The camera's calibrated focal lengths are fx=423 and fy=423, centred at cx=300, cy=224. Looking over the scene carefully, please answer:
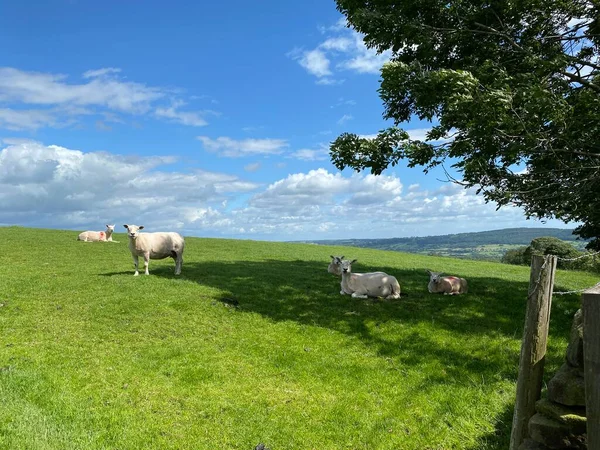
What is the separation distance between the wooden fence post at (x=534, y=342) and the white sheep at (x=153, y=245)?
64.9ft

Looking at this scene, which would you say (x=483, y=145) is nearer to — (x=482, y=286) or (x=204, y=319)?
(x=482, y=286)

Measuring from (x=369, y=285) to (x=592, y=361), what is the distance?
14585 millimetres

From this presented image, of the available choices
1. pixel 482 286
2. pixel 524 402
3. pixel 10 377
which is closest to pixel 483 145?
pixel 482 286

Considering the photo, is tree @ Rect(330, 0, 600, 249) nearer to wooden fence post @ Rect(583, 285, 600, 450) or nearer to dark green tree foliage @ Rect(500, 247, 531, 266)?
wooden fence post @ Rect(583, 285, 600, 450)

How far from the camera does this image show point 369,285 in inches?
766

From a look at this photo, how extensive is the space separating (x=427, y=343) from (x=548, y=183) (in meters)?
7.09

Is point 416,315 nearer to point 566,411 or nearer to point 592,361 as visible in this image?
point 566,411

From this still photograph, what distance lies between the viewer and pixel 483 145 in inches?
631

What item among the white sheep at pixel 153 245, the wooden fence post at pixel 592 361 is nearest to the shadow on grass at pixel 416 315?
the white sheep at pixel 153 245

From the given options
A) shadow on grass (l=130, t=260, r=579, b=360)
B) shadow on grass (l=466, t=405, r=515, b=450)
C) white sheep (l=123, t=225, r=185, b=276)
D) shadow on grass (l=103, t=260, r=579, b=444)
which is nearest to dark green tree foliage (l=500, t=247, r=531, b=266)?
shadow on grass (l=130, t=260, r=579, b=360)

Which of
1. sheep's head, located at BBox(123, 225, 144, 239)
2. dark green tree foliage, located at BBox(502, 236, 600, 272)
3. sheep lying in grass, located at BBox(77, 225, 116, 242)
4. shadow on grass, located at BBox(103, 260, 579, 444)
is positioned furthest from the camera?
dark green tree foliage, located at BBox(502, 236, 600, 272)

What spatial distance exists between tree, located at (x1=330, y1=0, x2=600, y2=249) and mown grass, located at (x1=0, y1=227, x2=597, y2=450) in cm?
556

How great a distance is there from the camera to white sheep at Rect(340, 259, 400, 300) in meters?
19.3

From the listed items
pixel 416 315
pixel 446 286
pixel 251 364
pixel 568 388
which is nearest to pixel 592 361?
pixel 568 388
